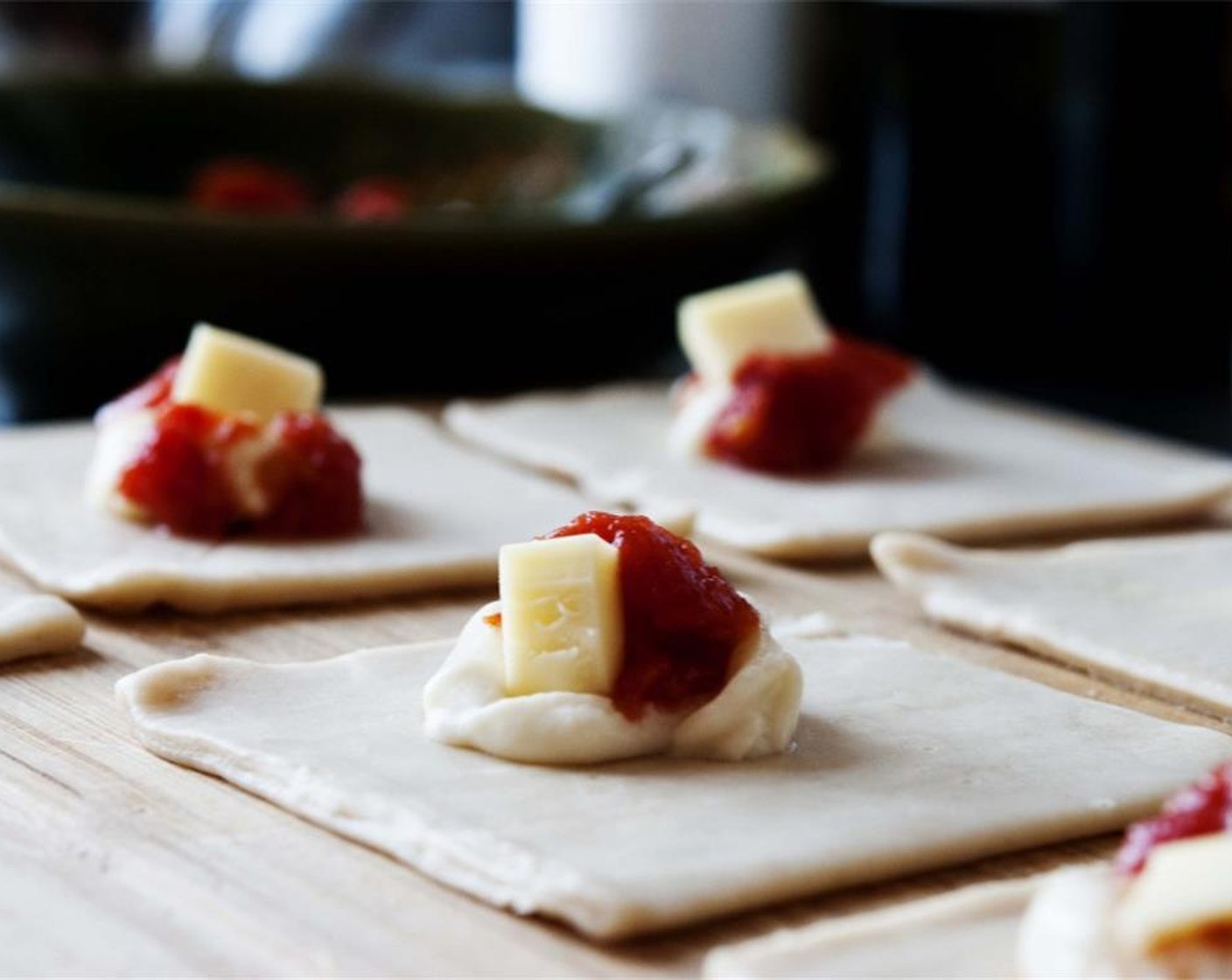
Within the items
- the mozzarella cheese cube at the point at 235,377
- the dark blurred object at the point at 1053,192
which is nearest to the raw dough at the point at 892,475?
the mozzarella cheese cube at the point at 235,377

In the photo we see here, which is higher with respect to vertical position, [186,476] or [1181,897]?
[1181,897]

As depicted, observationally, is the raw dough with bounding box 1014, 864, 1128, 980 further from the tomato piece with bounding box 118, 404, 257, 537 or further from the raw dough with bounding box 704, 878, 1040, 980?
the tomato piece with bounding box 118, 404, 257, 537

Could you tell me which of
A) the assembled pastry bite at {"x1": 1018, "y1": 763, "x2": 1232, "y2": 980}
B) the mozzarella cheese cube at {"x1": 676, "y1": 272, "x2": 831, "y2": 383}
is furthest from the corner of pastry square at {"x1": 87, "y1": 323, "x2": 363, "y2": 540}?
the assembled pastry bite at {"x1": 1018, "y1": 763, "x2": 1232, "y2": 980}

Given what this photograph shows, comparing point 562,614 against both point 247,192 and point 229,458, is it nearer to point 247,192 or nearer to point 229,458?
point 229,458

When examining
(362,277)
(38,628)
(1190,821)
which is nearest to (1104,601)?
(1190,821)

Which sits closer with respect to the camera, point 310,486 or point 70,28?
point 310,486

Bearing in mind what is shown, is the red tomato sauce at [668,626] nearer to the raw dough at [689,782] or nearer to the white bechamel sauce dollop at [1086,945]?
the raw dough at [689,782]

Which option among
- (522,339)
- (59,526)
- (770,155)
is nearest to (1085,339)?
(770,155)
